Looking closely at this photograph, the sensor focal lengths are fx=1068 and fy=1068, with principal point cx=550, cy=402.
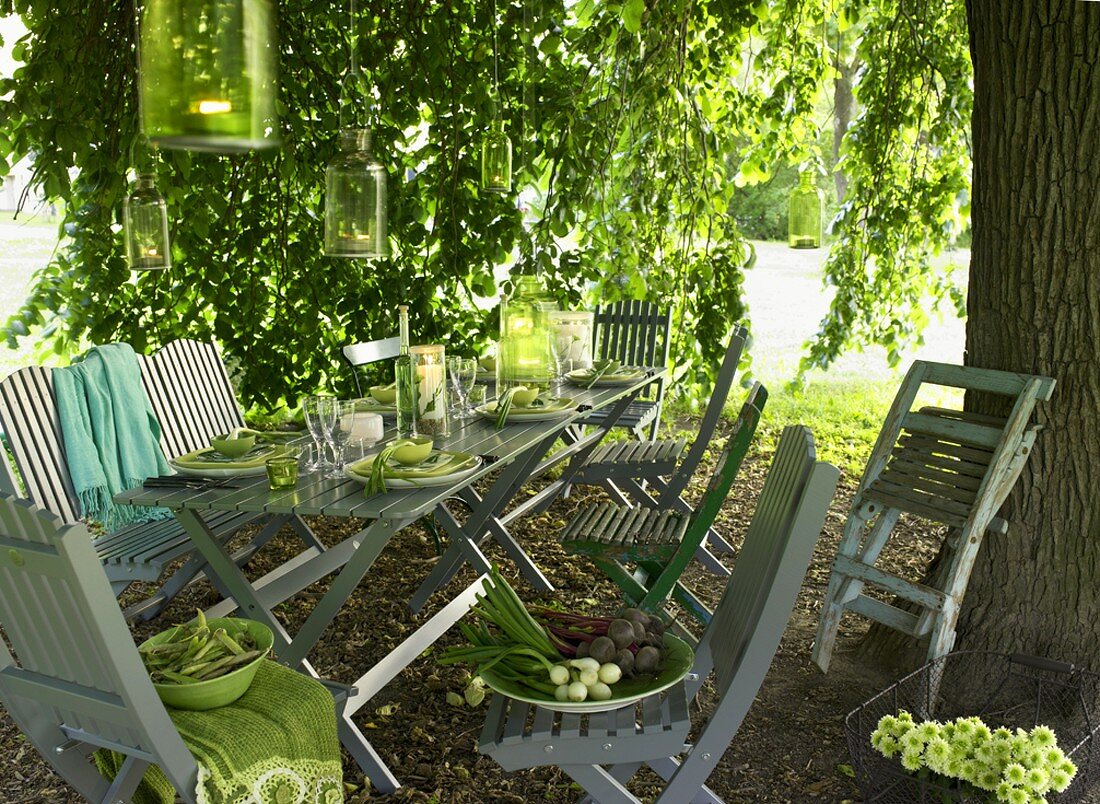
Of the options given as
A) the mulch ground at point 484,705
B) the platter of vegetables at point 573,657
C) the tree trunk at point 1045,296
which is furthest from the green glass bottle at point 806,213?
the platter of vegetables at point 573,657

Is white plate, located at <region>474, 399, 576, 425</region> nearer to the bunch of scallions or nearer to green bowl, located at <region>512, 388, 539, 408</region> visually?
green bowl, located at <region>512, 388, 539, 408</region>

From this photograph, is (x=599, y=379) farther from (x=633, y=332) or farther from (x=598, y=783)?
(x=598, y=783)

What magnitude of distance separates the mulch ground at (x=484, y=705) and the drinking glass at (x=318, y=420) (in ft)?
2.76

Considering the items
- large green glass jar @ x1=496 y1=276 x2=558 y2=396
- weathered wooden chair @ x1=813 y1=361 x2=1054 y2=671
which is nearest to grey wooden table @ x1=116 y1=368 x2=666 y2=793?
large green glass jar @ x1=496 y1=276 x2=558 y2=396

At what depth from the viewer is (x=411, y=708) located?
11.0ft

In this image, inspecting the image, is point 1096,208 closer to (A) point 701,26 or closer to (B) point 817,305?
(A) point 701,26

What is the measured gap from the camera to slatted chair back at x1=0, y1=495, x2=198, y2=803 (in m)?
1.79

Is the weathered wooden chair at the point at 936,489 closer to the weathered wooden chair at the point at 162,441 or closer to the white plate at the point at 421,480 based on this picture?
the white plate at the point at 421,480

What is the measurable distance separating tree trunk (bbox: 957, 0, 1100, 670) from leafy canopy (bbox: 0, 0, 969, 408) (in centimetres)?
205

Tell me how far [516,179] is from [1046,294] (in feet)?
9.41

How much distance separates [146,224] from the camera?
13.8ft

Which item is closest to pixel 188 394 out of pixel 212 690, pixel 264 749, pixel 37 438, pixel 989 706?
pixel 37 438

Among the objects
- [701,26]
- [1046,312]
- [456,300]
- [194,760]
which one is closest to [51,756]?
[194,760]

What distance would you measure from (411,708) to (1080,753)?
1936 mm
